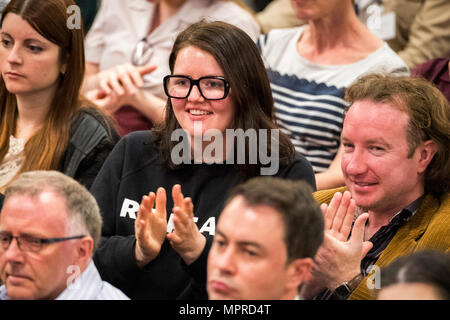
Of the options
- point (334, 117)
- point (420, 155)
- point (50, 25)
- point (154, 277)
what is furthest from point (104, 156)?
point (420, 155)

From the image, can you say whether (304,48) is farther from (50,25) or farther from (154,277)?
(154,277)

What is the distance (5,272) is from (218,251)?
0.49m

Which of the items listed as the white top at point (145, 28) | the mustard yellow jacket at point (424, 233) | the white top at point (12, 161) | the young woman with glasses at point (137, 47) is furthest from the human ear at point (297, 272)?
the white top at point (145, 28)

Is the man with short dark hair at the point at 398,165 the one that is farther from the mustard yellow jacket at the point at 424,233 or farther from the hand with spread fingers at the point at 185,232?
the hand with spread fingers at the point at 185,232

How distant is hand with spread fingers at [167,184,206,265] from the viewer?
5.86ft

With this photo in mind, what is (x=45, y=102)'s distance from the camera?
2.69 metres

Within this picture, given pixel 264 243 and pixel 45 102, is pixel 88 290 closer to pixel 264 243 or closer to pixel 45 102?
pixel 264 243

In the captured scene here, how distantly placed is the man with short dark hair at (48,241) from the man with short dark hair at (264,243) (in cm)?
35

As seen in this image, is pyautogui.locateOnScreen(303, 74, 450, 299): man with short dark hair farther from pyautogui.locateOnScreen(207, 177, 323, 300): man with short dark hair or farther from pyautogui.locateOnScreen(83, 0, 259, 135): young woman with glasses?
pyautogui.locateOnScreen(83, 0, 259, 135): young woman with glasses

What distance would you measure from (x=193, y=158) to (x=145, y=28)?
1.35 meters

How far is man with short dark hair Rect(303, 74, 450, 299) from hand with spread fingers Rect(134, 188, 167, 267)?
433 mm

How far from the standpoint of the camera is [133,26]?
137 inches

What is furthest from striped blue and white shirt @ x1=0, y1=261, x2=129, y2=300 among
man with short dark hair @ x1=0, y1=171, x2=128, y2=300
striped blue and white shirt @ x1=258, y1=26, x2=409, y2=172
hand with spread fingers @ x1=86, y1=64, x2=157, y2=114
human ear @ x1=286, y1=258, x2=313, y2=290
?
hand with spread fingers @ x1=86, y1=64, x2=157, y2=114

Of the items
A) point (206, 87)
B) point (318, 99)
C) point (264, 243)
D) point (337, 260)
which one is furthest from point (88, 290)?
point (318, 99)
